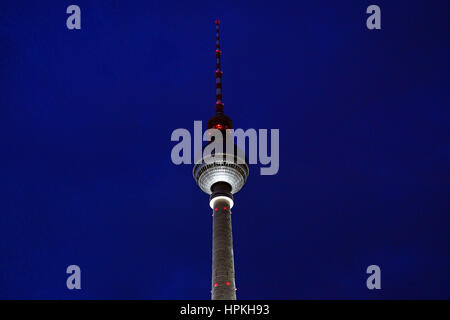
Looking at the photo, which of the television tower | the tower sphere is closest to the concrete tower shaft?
the television tower

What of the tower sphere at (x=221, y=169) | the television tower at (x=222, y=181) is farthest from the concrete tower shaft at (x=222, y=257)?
the tower sphere at (x=221, y=169)

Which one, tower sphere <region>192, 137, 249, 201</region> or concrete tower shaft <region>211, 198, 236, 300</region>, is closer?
concrete tower shaft <region>211, 198, 236, 300</region>

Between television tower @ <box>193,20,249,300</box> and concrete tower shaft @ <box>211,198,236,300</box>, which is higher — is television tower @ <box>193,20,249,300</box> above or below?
above

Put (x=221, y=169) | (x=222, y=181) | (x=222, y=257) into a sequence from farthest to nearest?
(x=222, y=181)
(x=221, y=169)
(x=222, y=257)

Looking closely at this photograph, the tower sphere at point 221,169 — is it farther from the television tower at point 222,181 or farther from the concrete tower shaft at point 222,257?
the concrete tower shaft at point 222,257

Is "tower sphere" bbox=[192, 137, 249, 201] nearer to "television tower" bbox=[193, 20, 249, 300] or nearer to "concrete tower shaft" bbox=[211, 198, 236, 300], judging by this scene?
"television tower" bbox=[193, 20, 249, 300]

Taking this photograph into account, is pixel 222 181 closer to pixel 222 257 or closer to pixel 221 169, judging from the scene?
pixel 221 169

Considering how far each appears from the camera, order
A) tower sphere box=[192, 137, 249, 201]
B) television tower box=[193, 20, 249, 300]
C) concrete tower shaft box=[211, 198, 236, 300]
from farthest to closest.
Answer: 1. tower sphere box=[192, 137, 249, 201]
2. television tower box=[193, 20, 249, 300]
3. concrete tower shaft box=[211, 198, 236, 300]

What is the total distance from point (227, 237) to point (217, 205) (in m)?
7.57

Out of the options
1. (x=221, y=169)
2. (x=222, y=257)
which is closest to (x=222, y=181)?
(x=221, y=169)

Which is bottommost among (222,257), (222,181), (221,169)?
(222,257)
